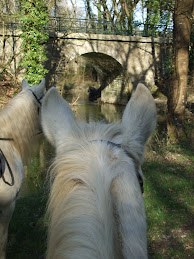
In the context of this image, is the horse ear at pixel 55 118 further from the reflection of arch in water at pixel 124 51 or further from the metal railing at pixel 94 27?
the reflection of arch in water at pixel 124 51

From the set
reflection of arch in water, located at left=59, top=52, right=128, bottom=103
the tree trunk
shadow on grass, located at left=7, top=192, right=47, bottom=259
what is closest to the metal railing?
reflection of arch in water, located at left=59, top=52, right=128, bottom=103

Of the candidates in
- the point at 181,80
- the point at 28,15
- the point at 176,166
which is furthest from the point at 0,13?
the point at 176,166

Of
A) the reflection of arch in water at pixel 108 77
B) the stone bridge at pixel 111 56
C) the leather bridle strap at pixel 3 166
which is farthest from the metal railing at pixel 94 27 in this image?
the leather bridle strap at pixel 3 166

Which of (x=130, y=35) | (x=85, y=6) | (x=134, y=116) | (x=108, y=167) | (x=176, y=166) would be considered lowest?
(x=176, y=166)

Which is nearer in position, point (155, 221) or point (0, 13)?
point (155, 221)

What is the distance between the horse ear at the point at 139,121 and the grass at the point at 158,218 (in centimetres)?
237

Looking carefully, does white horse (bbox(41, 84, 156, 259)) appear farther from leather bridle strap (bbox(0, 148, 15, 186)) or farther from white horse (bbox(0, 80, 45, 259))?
white horse (bbox(0, 80, 45, 259))

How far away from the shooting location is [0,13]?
15258 millimetres

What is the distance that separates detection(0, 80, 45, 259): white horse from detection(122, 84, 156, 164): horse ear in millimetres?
1443

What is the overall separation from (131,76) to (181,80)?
551 inches

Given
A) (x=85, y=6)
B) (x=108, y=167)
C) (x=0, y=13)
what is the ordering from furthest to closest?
(x=85, y=6) → (x=0, y=13) → (x=108, y=167)

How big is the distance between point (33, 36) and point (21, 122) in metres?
12.3

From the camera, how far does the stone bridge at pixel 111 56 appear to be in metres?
17.3

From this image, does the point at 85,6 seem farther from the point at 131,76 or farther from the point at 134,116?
the point at 134,116
